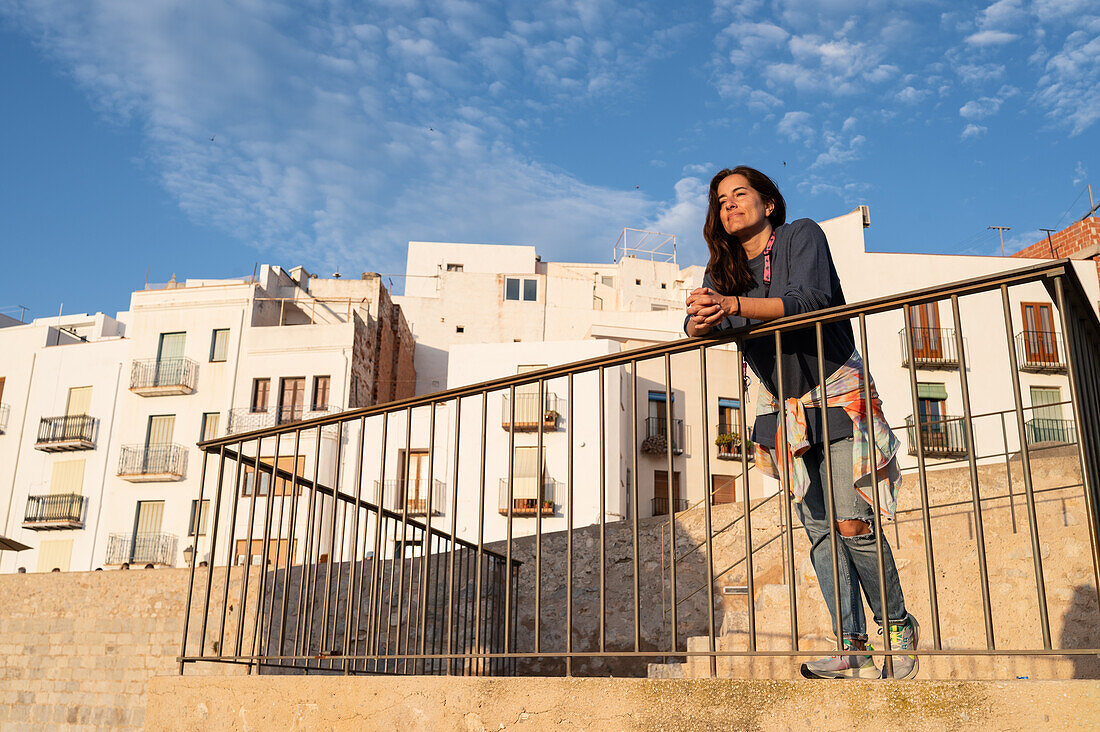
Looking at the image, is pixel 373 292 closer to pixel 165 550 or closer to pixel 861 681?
pixel 165 550

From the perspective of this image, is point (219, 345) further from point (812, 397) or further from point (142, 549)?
point (812, 397)

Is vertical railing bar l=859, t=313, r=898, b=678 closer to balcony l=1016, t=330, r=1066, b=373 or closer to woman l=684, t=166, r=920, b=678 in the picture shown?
woman l=684, t=166, r=920, b=678

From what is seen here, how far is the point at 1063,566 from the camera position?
21.3 ft

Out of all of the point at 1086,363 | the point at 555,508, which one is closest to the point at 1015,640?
the point at 1086,363

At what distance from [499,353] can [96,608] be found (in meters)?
15.9

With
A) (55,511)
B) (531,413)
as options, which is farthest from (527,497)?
(55,511)

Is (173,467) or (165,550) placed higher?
(173,467)

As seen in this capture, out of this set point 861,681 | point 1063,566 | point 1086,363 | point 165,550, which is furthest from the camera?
point 165,550

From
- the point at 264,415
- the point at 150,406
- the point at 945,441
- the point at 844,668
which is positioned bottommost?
the point at 844,668

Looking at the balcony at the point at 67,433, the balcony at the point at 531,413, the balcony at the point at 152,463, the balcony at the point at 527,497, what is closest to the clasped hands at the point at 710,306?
the balcony at the point at 527,497

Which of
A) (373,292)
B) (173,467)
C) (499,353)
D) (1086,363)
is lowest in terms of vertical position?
(1086,363)

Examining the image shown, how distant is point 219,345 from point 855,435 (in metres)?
31.6

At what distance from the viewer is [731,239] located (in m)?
3.31

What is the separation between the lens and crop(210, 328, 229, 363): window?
31516 millimetres
